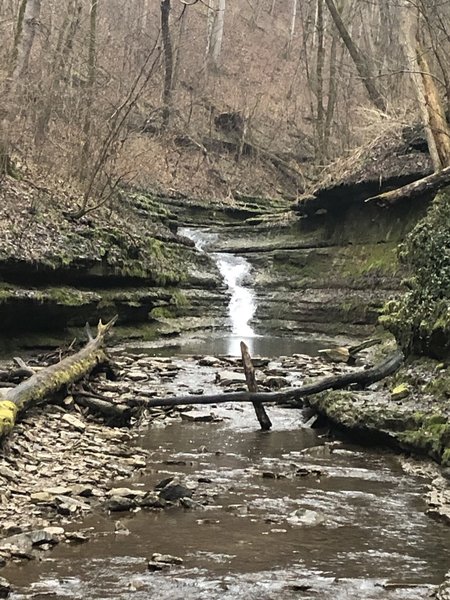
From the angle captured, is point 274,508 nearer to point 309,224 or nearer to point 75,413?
point 75,413

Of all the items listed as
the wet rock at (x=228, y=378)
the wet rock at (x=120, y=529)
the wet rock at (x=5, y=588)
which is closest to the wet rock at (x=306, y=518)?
the wet rock at (x=120, y=529)

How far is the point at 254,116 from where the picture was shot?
36031 mm

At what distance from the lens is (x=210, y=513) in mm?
4684

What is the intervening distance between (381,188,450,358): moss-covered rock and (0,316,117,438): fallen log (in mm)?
4205

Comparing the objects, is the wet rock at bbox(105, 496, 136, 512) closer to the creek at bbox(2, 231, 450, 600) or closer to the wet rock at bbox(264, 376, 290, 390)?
the creek at bbox(2, 231, 450, 600)

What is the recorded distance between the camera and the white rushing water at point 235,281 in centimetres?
2077

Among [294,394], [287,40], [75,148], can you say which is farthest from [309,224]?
[287,40]

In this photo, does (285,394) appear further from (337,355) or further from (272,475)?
(337,355)

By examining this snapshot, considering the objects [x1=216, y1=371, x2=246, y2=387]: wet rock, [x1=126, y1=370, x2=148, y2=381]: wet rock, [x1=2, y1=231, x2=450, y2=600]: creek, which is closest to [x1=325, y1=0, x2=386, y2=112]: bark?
[x1=216, y1=371, x2=246, y2=387]: wet rock

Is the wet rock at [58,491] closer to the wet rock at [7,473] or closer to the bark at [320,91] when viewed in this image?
the wet rock at [7,473]

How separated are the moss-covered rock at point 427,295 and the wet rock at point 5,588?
578 centimetres

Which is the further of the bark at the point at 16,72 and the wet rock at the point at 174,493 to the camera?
the bark at the point at 16,72

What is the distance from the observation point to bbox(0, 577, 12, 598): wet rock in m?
3.20

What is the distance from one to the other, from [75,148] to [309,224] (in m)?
9.88
